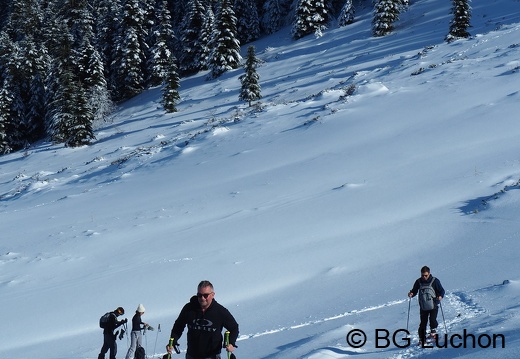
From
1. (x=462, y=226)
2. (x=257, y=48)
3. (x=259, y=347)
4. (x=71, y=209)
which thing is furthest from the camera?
(x=257, y=48)

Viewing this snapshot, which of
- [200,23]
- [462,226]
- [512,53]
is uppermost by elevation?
[200,23]

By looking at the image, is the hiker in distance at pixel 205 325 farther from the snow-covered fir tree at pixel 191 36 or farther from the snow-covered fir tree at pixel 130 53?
the snow-covered fir tree at pixel 191 36

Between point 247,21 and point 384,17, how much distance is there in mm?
22988

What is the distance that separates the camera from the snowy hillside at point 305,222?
9.67m

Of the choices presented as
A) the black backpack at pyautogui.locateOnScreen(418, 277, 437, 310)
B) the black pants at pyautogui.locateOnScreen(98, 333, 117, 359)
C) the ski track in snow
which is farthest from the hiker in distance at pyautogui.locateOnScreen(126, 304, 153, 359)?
the black backpack at pyautogui.locateOnScreen(418, 277, 437, 310)

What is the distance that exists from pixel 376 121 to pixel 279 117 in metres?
6.30

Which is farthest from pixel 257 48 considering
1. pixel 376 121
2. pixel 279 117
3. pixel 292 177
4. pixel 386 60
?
pixel 292 177

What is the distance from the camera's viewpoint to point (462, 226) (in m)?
12.4

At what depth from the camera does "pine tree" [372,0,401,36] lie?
41656 mm

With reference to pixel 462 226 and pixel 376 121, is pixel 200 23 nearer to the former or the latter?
pixel 376 121

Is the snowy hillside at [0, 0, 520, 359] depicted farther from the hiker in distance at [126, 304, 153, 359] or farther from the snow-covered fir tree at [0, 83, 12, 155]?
the snow-covered fir tree at [0, 83, 12, 155]

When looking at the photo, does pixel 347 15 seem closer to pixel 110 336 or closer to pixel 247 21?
pixel 247 21

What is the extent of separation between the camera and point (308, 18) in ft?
162

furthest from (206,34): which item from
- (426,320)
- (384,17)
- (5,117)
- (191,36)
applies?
(426,320)
